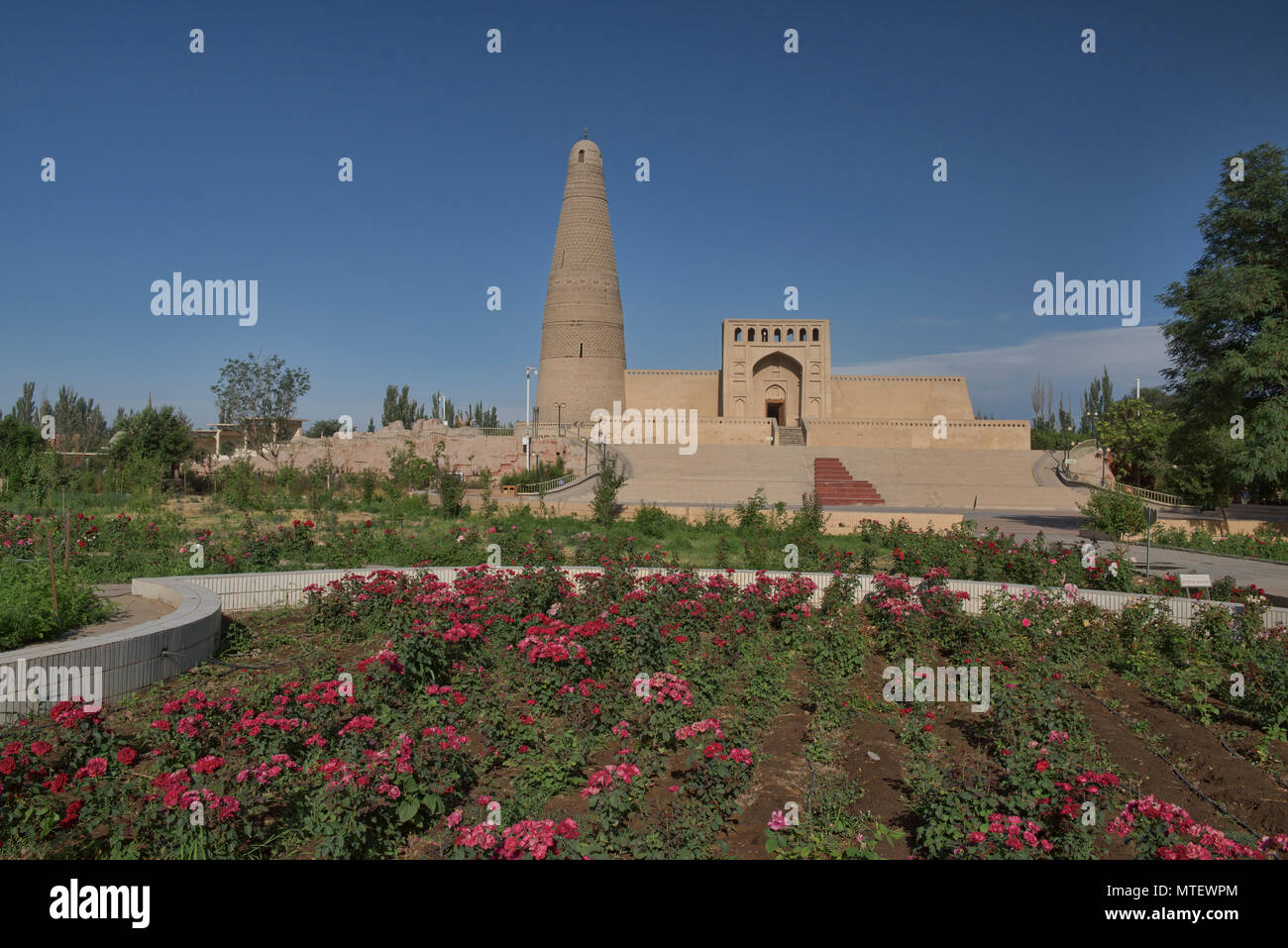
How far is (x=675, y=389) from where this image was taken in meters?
32.1

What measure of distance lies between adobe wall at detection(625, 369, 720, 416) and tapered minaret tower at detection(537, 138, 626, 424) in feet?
5.90

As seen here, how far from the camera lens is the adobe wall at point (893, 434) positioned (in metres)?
28.0

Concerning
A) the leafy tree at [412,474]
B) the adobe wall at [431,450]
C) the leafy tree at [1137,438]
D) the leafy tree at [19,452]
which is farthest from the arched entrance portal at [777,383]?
the leafy tree at [19,452]

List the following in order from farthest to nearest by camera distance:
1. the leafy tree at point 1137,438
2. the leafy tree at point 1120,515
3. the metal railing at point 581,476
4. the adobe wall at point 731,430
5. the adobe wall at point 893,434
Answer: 1. the adobe wall at point 731,430
2. the adobe wall at point 893,434
3. the leafy tree at point 1137,438
4. the metal railing at point 581,476
5. the leafy tree at point 1120,515

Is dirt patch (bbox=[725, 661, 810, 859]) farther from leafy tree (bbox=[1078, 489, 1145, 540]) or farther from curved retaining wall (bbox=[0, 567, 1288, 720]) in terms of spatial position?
leafy tree (bbox=[1078, 489, 1145, 540])

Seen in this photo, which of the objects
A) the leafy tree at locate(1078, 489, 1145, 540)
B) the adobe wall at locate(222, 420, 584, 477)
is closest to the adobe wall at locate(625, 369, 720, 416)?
the adobe wall at locate(222, 420, 584, 477)

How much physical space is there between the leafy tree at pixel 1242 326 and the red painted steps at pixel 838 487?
827cm

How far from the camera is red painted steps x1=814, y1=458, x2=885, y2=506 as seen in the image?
21.7m

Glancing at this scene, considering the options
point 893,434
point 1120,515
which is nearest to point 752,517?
point 1120,515

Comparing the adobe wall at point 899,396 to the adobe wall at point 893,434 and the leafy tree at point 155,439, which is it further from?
the leafy tree at point 155,439

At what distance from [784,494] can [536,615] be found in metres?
16.0

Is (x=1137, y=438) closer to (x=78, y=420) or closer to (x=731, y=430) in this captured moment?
(x=731, y=430)

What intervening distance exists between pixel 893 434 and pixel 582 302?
12.4 metres
